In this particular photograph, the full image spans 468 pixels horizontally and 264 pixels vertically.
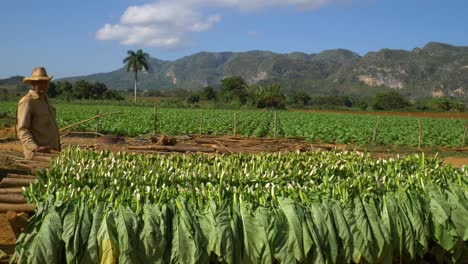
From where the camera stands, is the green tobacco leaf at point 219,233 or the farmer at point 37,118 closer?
the green tobacco leaf at point 219,233

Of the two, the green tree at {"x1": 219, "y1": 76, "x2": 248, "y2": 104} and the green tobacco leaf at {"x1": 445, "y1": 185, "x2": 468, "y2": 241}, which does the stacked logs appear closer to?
the green tobacco leaf at {"x1": 445, "y1": 185, "x2": 468, "y2": 241}

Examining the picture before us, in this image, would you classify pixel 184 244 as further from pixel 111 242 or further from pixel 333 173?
pixel 333 173

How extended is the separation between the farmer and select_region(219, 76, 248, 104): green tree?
203 feet

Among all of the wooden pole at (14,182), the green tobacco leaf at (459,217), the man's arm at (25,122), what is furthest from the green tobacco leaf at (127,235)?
the man's arm at (25,122)

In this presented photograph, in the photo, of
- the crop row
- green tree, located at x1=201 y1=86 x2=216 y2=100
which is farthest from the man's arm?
green tree, located at x1=201 y1=86 x2=216 y2=100

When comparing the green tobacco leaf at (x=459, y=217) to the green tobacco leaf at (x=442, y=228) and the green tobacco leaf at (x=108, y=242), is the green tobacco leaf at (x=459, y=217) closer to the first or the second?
the green tobacco leaf at (x=442, y=228)

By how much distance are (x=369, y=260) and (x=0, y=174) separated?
25.2 feet

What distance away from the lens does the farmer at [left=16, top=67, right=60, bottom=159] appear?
5.91 m

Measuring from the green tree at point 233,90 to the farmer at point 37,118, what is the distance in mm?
61793

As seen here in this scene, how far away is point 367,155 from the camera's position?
6297mm

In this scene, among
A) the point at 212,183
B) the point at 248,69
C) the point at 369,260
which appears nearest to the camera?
the point at 369,260

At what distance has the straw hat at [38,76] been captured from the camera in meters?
6.03

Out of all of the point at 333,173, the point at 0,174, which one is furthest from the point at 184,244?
the point at 0,174

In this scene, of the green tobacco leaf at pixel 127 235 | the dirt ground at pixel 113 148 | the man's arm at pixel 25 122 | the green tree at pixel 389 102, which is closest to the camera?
the green tobacco leaf at pixel 127 235
